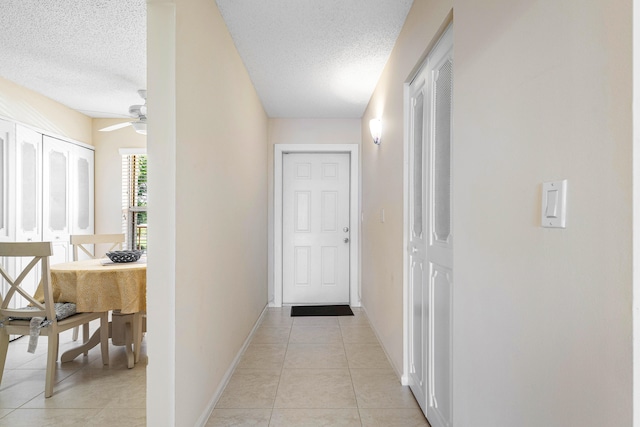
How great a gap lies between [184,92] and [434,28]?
1.26 metres

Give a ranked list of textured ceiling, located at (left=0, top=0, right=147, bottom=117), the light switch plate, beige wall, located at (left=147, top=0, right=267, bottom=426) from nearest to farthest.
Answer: the light switch plate → beige wall, located at (left=147, top=0, right=267, bottom=426) → textured ceiling, located at (left=0, top=0, right=147, bottom=117)

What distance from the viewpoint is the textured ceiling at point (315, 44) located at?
2391 millimetres

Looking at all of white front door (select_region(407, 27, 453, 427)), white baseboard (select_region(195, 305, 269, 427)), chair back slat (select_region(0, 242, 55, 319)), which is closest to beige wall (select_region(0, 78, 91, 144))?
chair back slat (select_region(0, 242, 55, 319))

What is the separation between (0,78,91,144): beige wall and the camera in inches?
145

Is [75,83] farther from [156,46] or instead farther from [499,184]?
[499,184]

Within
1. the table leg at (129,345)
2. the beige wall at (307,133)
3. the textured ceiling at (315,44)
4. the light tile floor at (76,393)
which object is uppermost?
the textured ceiling at (315,44)

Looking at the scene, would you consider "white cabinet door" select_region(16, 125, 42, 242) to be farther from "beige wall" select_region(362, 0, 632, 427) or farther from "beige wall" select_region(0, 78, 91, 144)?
"beige wall" select_region(362, 0, 632, 427)

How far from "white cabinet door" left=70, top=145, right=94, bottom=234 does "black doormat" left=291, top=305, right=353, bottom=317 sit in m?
2.84

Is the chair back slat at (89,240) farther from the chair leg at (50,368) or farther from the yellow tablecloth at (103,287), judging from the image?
the chair leg at (50,368)

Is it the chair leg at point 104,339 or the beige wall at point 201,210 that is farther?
the chair leg at point 104,339

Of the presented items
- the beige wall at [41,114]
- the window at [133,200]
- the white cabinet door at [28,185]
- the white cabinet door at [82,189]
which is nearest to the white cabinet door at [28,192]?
the white cabinet door at [28,185]

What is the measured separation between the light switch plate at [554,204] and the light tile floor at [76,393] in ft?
7.44

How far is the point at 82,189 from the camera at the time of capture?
4793 mm

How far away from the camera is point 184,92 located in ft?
5.77
